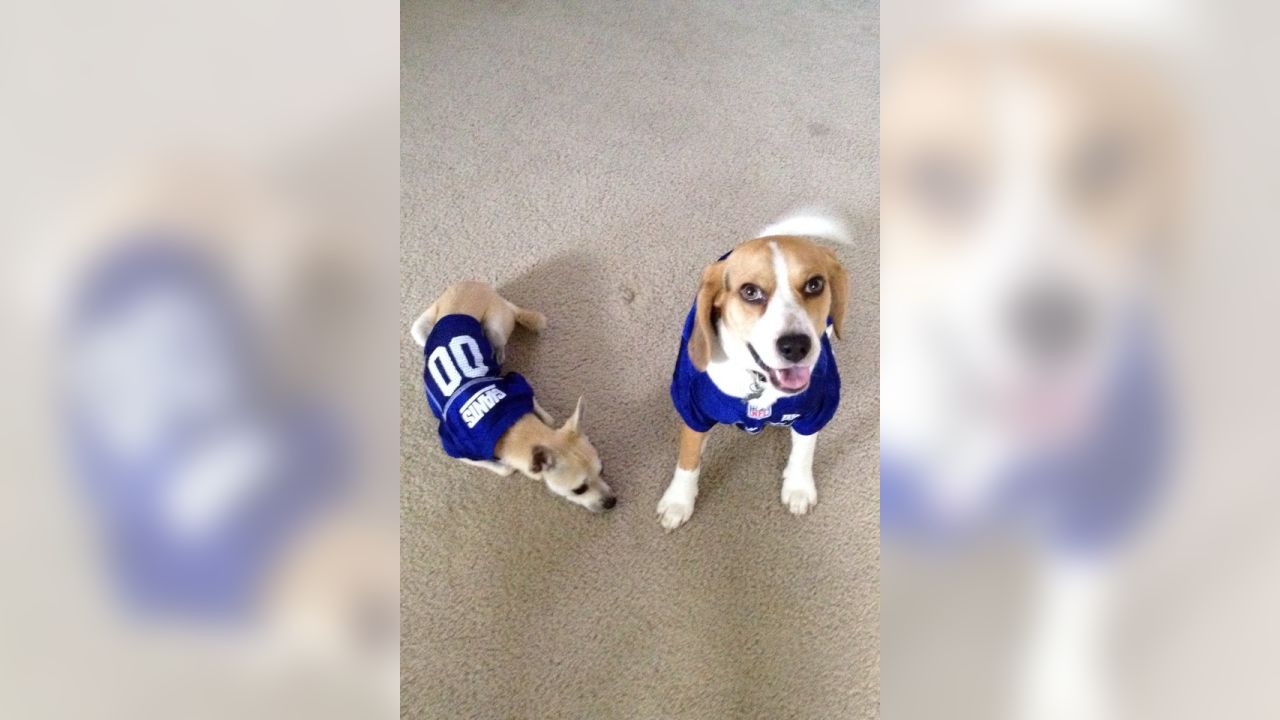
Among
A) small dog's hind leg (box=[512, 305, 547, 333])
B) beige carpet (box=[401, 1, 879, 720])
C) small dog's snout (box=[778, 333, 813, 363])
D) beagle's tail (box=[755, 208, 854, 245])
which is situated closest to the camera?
small dog's snout (box=[778, 333, 813, 363])

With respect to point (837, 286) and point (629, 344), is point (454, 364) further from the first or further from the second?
point (837, 286)

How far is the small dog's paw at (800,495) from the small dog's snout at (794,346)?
1.94ft

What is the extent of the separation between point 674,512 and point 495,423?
0.49 meters

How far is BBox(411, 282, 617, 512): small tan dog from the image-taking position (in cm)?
172

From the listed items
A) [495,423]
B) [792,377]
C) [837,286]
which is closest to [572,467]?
[495,423]

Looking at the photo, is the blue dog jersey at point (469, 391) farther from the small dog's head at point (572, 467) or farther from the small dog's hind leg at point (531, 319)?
the small dog's hind leg at point (531, 319)
